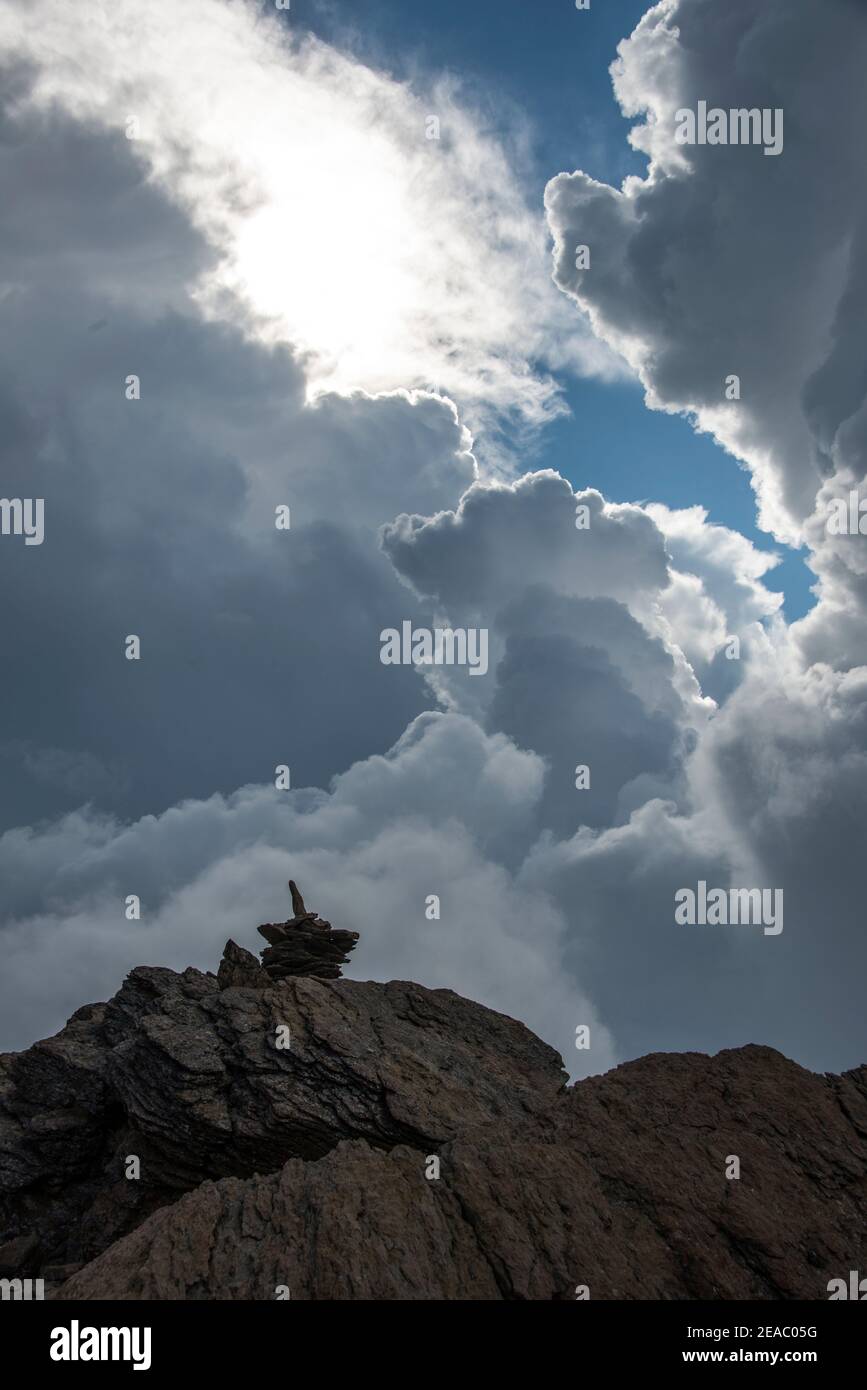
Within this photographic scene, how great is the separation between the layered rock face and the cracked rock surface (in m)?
0.07

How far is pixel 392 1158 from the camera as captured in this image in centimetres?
2342

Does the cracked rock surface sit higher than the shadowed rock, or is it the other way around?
the shadowed rock

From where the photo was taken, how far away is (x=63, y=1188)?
32719mm

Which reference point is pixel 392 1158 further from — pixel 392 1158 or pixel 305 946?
pixel 305 946

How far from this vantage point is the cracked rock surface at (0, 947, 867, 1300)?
19.8 m

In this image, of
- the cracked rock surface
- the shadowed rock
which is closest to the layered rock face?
the cracked rock surface

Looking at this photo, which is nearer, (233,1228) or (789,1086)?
(233,1228)

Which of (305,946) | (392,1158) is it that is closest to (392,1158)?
(392,1158)

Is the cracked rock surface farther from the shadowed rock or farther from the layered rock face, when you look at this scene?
the shadowed rock

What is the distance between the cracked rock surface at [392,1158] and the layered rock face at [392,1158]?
0.23 feet

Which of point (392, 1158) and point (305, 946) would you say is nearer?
point (392, 1158)
